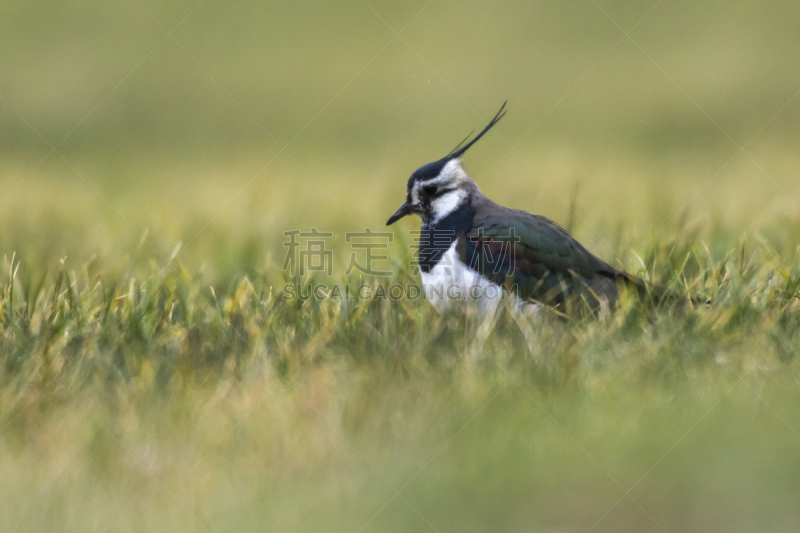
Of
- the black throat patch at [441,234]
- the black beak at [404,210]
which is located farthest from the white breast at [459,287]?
the black beak at [404,210]

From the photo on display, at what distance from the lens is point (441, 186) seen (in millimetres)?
4609

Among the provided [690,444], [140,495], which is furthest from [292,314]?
[690,444]

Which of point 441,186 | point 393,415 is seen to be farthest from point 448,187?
point 393,415

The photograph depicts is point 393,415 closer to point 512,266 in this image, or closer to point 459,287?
point 459,287

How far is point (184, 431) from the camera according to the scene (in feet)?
9.93

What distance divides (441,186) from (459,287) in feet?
2.44

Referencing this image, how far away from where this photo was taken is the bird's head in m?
4.59

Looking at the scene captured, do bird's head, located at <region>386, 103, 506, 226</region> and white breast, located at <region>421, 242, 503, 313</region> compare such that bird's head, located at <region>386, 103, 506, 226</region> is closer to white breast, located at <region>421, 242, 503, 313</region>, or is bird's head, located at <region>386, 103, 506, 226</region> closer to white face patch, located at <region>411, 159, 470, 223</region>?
white face patch, located at <region>411, 159, 470, 223</region>

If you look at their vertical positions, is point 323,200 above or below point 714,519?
below

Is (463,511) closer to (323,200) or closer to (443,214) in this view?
(443,214)

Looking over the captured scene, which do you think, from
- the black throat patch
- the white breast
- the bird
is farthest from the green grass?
the black throat patch

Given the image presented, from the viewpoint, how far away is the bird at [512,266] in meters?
4.03

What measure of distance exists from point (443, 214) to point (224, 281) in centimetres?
132

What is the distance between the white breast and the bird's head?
1.72 feet
